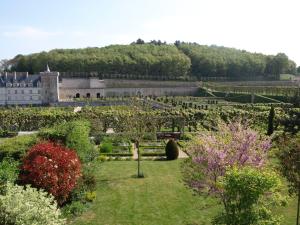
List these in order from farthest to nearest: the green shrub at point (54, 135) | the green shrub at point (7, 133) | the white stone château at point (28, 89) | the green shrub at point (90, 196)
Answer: the white stone château at point (28, 89) < the green shrub at point (7, 133) < the green shrub at point (54, 135) < the green shrub at point (90, 196)

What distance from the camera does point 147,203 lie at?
17.8 metres

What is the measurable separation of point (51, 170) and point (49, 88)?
209ft

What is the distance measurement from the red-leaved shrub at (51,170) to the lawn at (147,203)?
1.56 m

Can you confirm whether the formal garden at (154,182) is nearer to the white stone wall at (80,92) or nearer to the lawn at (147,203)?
the lawn at (147,203)

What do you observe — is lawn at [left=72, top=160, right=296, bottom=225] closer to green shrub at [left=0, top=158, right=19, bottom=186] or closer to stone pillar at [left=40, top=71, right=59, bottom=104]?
green shrub at [left=0, top=158, right=19, bottom=186]

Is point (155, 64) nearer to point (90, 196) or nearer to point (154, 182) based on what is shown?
point (154, 182)

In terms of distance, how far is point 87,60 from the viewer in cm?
11138

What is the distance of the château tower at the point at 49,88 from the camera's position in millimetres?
76062

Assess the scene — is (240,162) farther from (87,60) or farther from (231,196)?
(87,60)

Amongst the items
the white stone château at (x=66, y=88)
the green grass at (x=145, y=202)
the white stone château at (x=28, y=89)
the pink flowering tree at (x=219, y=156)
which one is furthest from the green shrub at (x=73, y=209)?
the white stone château at (x=28, y=89)

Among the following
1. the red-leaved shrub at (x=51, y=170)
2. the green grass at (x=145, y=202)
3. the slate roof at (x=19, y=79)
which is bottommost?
the green grass at (x=145, y=202)

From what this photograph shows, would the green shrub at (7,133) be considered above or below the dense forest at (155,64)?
below

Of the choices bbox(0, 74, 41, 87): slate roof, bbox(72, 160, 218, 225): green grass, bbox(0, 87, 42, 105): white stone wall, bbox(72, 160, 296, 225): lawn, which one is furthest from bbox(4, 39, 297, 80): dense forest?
bbox(72, 160, 296, 225): lawn

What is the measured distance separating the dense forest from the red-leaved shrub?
91.3 metres
